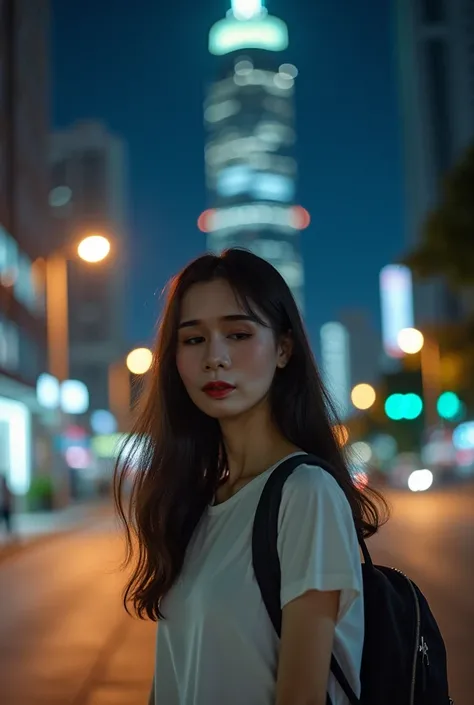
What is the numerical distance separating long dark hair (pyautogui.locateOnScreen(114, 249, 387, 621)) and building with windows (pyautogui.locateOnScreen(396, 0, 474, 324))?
127 m

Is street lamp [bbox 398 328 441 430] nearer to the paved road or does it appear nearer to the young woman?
the paved road

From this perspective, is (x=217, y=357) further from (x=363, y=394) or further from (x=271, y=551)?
(x=363, y=394)

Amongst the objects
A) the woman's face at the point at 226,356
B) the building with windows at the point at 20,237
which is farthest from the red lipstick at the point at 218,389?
the building with windows at the point at 20,237

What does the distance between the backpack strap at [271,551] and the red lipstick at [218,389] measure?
288 millimetres

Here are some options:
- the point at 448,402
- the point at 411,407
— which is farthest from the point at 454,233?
the point at 448,402

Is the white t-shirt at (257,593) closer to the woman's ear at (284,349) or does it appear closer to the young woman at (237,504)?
the young woman at (237,504)

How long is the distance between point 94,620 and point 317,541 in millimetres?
9302

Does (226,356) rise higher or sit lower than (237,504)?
higher

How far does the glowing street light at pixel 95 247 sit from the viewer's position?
20953mm

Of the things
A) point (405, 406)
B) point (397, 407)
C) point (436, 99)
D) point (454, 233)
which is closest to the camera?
point (454, 233)

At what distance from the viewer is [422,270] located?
33312mm

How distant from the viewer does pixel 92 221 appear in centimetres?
15950

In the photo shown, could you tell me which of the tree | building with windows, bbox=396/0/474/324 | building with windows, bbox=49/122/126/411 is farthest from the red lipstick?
building with windows, bbox=49/122/126/411

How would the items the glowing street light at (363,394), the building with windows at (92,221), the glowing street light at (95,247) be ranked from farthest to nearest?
the building with windows at (92,221) → the glowing street light at (363,394) → the glowing street light at (95,247)
